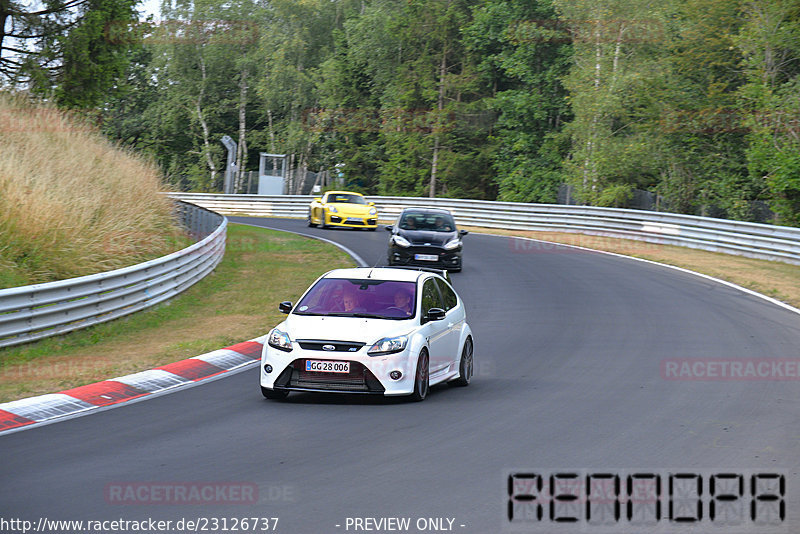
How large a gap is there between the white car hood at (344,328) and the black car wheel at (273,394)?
2.01 feet

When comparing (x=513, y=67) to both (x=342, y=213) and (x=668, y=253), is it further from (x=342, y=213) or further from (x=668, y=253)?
(x=668, y=253)

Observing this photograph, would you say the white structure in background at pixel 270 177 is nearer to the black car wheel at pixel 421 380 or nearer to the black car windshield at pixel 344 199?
the black car windshield at pixel 344 199

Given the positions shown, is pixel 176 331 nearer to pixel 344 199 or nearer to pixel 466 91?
pixel 344 199

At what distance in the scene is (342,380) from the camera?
10617mm

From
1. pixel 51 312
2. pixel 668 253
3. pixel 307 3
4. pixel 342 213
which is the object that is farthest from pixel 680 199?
pixel 307 3

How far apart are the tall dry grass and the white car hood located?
6.57 meters

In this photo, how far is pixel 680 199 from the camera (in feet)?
141

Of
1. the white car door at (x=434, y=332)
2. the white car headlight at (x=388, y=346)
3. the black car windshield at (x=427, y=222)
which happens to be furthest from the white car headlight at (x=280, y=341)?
the black car windshield at (x=427, y=222)

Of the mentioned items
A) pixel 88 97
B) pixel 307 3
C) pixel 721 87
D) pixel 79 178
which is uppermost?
pixel 307 3

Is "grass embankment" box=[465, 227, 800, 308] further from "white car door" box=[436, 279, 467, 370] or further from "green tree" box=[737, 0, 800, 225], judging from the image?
"white car door" box=[436, 279, 467, 370]

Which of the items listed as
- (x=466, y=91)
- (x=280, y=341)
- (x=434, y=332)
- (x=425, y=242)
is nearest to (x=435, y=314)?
(x=434, y=332)

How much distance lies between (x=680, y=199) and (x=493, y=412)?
114 ft

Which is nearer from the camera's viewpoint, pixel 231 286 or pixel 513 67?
pixel 231 286

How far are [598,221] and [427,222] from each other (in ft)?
48.7
